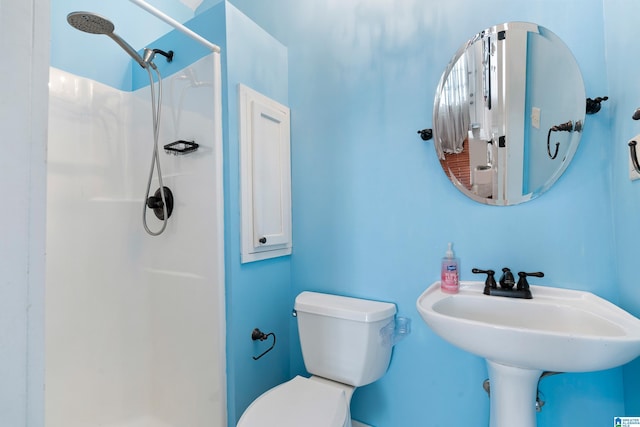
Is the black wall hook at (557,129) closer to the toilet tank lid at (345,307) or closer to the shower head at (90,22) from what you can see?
the toilet tank lid at (345,307)

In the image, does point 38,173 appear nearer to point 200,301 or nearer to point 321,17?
point 200,301

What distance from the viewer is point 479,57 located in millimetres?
1163

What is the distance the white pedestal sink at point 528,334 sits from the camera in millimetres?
710

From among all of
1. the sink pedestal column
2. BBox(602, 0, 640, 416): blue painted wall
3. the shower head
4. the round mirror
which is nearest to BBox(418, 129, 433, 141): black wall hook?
the round mirror

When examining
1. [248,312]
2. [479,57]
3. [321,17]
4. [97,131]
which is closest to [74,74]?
[97,131]

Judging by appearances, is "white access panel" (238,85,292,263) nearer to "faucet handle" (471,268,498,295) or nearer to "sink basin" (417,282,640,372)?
"sink basin" (417,282,640,372)

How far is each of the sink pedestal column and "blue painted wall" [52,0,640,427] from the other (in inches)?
8.6

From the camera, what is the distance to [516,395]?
0.92 meters

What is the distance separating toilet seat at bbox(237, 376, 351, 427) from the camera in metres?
1.00

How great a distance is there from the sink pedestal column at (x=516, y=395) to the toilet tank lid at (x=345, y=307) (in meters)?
0.44

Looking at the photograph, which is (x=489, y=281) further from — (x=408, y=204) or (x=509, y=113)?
(x=509, y=113)

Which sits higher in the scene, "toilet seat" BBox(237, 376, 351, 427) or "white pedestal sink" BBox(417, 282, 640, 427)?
"white pedestal sink" BBox(417, 282, 640, 427)

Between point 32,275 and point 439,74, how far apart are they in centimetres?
142

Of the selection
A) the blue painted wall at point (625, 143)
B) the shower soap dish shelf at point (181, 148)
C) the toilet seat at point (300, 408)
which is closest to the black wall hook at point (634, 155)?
the blue painted wall at point (625, 143)
